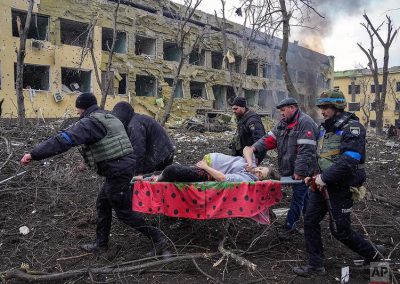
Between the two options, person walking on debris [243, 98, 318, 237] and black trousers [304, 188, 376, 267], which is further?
person walking on debris [243, 98, 318, 237]

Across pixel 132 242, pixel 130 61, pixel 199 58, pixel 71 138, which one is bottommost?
pixel 132 242

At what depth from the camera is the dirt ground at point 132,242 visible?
11.2 ft

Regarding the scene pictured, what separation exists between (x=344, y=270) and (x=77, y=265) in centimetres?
262

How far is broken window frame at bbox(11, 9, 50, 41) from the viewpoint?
708 inches

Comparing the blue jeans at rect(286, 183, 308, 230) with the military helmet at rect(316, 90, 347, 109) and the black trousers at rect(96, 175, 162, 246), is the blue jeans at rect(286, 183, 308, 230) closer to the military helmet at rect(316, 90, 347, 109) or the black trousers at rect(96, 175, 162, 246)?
the military helmet at rect(316, 90, 347, 109)

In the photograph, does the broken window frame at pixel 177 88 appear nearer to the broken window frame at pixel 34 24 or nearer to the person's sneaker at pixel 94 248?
the broken window frame at pixel 34 24

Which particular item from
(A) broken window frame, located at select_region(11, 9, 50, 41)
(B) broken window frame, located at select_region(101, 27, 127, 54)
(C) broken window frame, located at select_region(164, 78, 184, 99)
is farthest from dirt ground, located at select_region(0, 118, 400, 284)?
(C) broken window frame, located at select_region(164, 78, 184, 99)

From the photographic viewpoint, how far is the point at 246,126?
5.02m

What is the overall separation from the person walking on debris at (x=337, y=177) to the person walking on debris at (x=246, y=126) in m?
1.50

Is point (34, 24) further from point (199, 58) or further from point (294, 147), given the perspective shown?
point (294, 147)

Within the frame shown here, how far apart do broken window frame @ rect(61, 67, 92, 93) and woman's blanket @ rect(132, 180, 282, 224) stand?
17433 mm

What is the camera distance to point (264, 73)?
3306cm

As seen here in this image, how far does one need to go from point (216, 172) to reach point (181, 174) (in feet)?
1.30

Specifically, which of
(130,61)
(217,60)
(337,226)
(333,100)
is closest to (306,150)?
(333,100)
